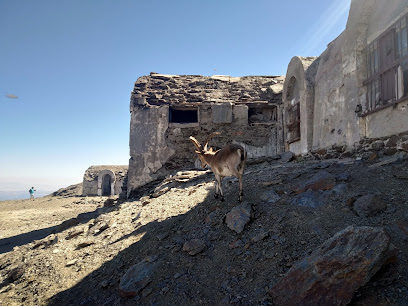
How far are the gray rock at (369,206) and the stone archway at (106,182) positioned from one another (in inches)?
988

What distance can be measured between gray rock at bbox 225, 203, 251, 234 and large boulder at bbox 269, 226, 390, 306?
1.27 metres

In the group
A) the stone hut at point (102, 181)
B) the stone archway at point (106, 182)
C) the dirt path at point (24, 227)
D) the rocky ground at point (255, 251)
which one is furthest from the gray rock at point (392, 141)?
the stone archway at point (106, 182)

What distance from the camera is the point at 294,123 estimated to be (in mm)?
9250

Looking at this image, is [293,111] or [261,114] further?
[261,114]

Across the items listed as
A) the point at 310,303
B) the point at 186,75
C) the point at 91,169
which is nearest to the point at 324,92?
the point at 310,303

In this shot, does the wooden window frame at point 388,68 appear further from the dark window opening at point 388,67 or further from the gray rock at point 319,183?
the gray rock at point 319,183

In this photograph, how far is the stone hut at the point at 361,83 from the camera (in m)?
4.76

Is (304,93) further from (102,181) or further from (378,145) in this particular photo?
(102,181)

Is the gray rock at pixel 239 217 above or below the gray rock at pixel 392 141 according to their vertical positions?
below

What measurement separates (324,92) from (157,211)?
18.3ft

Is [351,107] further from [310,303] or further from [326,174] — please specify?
[310,303]

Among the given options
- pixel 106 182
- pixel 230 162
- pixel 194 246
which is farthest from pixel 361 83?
pixel 106 182

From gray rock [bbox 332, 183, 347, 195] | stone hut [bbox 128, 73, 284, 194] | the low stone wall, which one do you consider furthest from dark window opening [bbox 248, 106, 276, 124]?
gray rock [bbox 332, 183, 347, 195]

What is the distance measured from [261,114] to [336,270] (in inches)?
453
